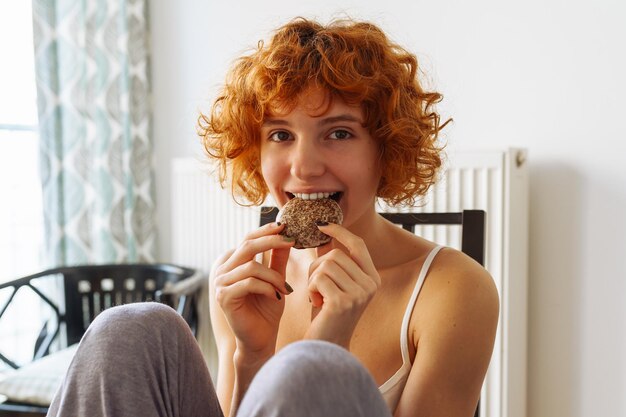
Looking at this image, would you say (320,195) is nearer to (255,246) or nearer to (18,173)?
(255,246)

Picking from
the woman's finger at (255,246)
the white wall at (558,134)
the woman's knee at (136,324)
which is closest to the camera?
the woman's knee at (136,324)

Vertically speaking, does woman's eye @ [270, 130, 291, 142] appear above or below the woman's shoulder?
above

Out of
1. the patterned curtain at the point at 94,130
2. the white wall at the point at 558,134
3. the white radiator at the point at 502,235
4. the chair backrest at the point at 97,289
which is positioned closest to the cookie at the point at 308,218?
the white radiator at the point at 502,235

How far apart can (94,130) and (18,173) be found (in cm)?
31

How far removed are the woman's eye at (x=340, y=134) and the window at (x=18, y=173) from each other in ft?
5.46

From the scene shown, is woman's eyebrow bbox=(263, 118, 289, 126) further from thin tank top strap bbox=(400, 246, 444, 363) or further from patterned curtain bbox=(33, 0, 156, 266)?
patterned curtain bbox=(33, 0, 156, 266)

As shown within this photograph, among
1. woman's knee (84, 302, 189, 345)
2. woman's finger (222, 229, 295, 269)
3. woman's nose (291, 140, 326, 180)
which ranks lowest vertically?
woman's knee (84, 302, 189, 345)

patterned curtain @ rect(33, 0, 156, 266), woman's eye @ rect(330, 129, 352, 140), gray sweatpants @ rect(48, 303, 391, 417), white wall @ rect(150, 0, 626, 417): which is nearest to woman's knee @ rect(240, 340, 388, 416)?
gray sweatpants @ rect(48, 303, 391, 417)

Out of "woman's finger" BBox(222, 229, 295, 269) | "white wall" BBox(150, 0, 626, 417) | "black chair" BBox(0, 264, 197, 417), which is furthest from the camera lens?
"black chair" BBox(0, 264, 197, 417)

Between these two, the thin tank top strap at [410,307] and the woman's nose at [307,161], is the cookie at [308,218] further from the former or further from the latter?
the thin tank top strap at [410,307]

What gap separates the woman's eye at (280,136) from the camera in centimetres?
92

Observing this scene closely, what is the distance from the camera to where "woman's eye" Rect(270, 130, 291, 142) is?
3.03ft

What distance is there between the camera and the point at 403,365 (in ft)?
2.98

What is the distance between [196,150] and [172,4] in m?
0.61
